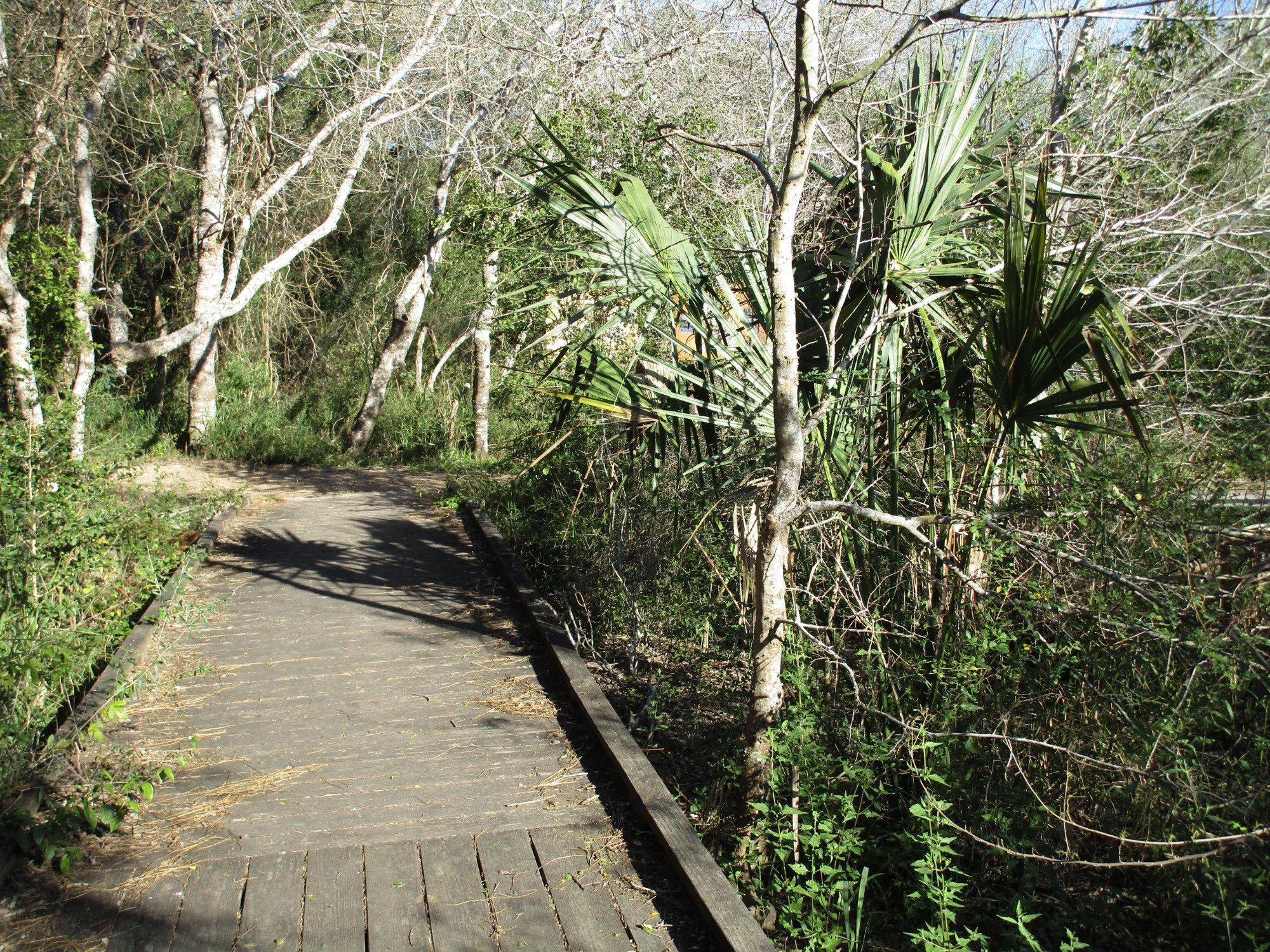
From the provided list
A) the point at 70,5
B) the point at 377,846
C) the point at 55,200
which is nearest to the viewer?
the point at 377,846

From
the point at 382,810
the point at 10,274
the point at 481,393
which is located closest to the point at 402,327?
the point at 481,393

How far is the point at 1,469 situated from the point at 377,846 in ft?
12.7

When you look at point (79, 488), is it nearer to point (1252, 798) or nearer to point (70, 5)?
A: point (70, 5)

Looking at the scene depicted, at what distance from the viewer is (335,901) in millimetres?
3746

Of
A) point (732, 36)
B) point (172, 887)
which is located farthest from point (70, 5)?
point (172, 887)

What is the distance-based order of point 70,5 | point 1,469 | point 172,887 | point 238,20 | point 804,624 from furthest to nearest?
point 238,20 → point 70,5 → point 1,469 → point 804,624 → point 172,887

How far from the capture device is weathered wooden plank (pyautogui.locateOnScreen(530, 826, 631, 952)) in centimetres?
361

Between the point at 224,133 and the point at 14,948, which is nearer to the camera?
the point at 14,948

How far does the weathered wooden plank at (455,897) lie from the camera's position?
3.56m

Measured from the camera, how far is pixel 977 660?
4496 millimetres

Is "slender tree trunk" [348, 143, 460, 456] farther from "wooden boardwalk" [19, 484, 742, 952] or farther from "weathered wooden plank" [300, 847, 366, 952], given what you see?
"weathered wooden plank" [300, 847, 366, 952]

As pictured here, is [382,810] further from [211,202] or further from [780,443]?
[211,202]

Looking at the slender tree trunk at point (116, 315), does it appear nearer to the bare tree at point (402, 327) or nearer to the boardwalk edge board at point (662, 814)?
the bare tree at point (402, 327)

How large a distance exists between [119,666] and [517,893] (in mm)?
2569
